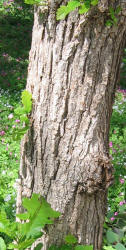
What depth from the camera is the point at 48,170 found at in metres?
1.74

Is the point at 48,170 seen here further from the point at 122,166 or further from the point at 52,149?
the point at 122,166

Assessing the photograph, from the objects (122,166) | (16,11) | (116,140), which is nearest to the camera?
(122,166)

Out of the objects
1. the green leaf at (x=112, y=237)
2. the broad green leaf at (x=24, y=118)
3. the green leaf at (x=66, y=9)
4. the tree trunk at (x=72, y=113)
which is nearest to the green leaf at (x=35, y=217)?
the tree trunk at (x=72, y=113)

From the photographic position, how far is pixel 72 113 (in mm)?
1615

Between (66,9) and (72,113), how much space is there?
52cm

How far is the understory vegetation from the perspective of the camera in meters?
2.66

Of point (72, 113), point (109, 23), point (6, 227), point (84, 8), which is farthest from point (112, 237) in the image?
point (84, 8)

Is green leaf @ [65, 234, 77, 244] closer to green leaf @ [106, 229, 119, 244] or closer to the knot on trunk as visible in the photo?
the knot on trunk

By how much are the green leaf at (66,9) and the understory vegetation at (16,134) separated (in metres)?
0.60

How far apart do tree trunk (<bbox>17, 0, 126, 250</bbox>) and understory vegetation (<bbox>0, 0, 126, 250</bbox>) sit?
Answer: 142 mm

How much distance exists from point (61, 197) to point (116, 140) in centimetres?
282

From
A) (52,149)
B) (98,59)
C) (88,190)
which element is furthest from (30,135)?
(98,59)

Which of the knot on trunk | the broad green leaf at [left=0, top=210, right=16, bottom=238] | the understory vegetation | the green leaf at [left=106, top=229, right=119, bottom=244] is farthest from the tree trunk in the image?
the green leaf at [left=106, top=229, right=119, bottom=244]

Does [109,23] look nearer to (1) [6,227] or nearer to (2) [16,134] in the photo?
(2) [16,134]
